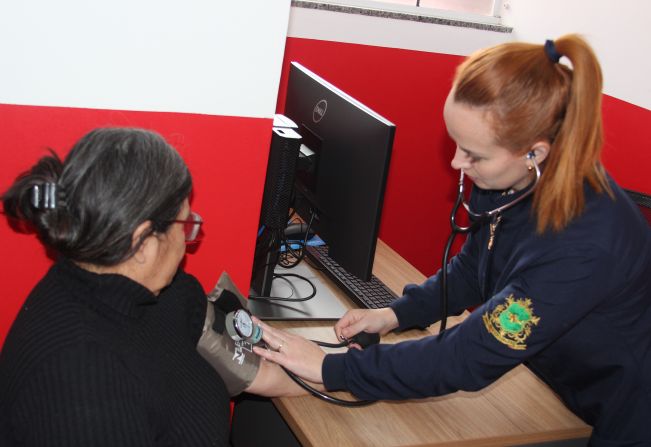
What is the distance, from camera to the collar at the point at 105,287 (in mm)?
1175

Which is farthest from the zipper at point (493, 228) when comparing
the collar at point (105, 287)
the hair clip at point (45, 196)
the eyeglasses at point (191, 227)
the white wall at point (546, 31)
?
the white wall at point (546, 31)

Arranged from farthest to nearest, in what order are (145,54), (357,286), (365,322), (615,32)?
(615,32)
(357,286)
(365,322)
(145,54)

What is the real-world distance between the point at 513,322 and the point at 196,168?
2.24 ft

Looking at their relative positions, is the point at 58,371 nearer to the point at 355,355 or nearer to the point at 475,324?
the point at 355,355

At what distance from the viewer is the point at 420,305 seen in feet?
5.74

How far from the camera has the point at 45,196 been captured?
111cm

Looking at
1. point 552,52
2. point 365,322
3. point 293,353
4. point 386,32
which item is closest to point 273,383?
point 293,353

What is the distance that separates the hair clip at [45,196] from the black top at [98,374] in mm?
124

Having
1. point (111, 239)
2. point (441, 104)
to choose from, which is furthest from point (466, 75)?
point (441, 104)

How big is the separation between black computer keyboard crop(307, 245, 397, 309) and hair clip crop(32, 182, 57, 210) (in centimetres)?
95

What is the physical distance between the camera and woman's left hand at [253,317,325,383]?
1.50 metres

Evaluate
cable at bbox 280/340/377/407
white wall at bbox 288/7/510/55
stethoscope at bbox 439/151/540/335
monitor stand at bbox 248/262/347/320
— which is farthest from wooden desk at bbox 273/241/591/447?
white wall at bbox 288/7/510/55

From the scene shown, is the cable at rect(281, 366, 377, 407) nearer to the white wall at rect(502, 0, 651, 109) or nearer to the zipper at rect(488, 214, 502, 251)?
the zipper at rect(488, 214, 502, 251)

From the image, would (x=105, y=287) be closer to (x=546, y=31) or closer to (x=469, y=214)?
(x=469, y=214)
